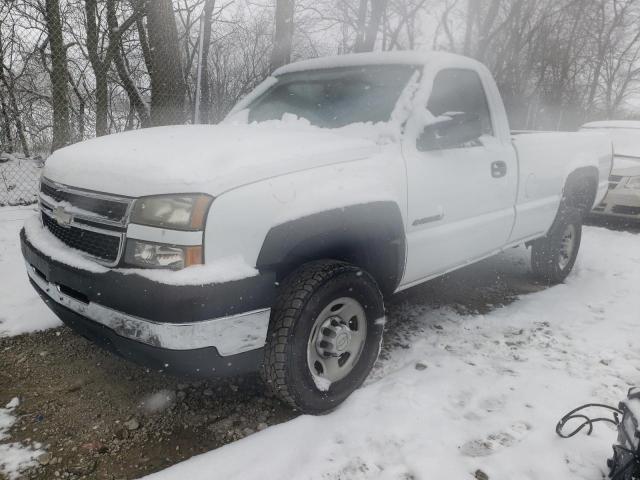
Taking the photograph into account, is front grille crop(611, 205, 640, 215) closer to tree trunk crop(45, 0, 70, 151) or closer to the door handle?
the door handle

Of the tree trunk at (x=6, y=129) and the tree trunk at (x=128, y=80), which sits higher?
the tree trunk at (x=128, y=80)

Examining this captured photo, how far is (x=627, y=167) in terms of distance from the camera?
7.40 m

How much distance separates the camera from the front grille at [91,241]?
199cm

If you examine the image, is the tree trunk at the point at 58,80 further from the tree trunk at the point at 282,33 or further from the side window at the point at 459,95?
the side window at the point at 459,95

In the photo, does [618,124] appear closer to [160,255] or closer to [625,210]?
[625,210]

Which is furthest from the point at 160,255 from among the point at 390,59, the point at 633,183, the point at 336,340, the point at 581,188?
the point at 633,183

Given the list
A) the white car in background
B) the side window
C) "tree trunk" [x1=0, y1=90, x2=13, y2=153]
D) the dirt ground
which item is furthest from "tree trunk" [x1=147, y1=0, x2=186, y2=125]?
the white car in background

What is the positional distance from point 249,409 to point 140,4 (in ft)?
23.6

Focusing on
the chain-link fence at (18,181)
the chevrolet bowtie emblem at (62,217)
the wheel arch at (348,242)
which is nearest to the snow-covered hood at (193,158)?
the chevrolet bowtie emblem at (62,217)

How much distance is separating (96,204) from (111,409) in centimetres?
110

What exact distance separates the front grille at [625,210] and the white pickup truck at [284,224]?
4.97m

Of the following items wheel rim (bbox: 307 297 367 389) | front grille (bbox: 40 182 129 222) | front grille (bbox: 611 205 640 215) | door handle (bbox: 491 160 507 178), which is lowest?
front grille (bbox: 611 205 640 215)

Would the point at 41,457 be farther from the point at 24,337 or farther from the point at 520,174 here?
the point at 520,174

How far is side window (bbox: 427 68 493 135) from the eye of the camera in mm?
3154
